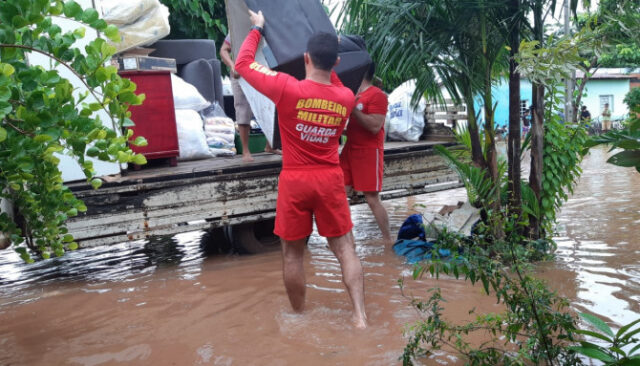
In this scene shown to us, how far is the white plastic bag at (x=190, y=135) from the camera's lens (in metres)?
5.75

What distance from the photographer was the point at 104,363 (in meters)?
3.17

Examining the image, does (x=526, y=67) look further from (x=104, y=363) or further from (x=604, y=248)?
(x=104, y=363)

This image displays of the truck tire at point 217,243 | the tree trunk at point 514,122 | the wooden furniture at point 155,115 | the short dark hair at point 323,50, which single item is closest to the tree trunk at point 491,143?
the tree trunk at point 514,122

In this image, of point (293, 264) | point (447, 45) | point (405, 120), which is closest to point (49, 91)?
point (293, 264)

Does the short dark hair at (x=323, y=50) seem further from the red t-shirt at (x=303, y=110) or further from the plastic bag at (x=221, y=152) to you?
the plastic bag at (x=221, y=152)

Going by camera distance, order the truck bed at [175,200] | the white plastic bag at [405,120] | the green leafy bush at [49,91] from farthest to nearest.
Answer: the white plastic bag at [405,120], the truck bed at [175,200], the green leafy bush at [49,91]

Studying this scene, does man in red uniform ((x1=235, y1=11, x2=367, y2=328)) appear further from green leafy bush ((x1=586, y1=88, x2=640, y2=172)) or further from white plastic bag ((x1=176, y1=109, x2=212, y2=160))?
white plastic bag ((x1=176, y1=109, x2=212, y2=160))

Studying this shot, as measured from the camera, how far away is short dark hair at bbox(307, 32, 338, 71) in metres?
3.46

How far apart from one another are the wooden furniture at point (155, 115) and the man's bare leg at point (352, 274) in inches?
88.4

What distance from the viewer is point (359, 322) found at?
3465 millimetres

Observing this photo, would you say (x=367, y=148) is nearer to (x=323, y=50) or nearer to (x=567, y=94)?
(x=323, y=50)

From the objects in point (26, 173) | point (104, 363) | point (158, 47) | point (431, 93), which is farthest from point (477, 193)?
point (158, 47)

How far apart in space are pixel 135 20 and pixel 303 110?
3171mm

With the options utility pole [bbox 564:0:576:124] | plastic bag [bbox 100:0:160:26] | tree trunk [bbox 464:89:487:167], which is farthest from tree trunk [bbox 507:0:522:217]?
plastic bag [bbox 100:0:160:26]
